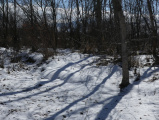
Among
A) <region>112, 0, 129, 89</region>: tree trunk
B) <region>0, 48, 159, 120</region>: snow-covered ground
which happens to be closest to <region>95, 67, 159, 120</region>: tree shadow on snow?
<region>0, 48, 159, 120</region>: snow-covered ground

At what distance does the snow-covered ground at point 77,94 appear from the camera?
3.25 meters

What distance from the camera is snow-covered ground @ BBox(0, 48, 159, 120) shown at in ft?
10.7

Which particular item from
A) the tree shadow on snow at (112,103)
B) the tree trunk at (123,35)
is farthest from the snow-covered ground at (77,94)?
the tree trunk at (123,35)

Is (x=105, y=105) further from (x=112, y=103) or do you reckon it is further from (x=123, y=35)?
(x=123, y=35)

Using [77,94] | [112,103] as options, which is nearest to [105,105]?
[112,103]

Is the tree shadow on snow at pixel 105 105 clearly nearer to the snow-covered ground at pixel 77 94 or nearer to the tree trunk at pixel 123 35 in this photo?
the snow-covered ground at pixel 77 94

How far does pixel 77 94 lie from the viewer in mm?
4598

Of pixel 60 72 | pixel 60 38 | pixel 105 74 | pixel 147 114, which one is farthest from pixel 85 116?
pixel 60 38

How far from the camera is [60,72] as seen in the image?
6562 millimetres

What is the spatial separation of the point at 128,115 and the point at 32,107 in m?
2.19

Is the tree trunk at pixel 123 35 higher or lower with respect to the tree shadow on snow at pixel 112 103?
higher

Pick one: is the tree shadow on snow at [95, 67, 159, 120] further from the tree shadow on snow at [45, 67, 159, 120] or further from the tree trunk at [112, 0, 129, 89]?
the tree trunk at [112, 0, 129, 89]

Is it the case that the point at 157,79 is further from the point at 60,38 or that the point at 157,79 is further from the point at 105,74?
the point at 60,38

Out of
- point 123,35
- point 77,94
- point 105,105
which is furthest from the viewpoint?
point 77,94
